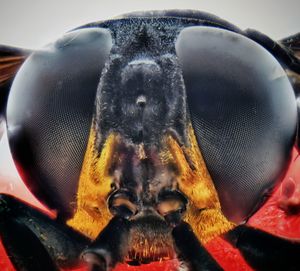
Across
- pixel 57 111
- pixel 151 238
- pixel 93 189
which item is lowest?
pixel 151 238

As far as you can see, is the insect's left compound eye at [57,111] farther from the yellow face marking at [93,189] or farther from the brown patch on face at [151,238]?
the brown patch on face at [151,238]

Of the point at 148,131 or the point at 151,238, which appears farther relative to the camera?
the point at 151,238

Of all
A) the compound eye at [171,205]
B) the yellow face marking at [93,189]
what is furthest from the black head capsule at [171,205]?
the yellow face marking at [93,189]

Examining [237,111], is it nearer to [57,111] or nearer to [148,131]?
[148,131]

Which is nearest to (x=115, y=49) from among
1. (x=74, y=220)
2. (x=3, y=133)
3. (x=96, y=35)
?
(x=96, y=35)

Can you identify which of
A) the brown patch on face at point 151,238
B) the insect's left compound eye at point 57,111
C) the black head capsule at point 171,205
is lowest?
the brown patch on face at point 151,238

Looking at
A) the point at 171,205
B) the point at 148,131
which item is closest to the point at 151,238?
the point at 171,205
